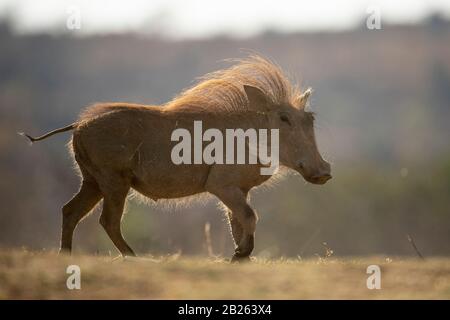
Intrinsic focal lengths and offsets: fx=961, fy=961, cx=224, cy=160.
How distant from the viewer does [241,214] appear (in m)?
8.28

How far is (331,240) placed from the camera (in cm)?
4184

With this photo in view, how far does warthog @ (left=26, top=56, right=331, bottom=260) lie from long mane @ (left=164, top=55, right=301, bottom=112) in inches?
0.5

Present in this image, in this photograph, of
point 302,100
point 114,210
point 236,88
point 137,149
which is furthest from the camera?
point 302,100

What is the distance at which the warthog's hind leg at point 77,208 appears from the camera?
8.69 m

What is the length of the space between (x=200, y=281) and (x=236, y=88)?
2983 mm

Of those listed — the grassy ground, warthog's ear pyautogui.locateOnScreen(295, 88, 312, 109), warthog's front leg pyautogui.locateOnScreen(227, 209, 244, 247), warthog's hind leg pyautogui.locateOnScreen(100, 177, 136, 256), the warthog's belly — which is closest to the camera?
the grassy ground

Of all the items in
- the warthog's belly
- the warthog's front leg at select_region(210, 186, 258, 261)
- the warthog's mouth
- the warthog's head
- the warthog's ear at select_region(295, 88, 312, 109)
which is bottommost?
the warthog's front leg at select_region(210, 186, 258, 261)

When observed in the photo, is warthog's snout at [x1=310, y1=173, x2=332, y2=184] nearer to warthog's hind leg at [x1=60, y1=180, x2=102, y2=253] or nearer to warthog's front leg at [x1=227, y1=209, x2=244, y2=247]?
warthog's front leg at [x1=227, y1=209, x2=244, y2=247]

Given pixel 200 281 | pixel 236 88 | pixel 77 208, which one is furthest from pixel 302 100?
Result: pixel 200 281

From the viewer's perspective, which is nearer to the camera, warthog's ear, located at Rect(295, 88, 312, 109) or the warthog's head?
the warthog's head

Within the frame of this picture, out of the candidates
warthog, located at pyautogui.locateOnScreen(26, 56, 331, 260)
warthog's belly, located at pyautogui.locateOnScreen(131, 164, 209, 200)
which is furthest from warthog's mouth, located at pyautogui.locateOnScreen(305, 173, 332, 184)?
warthog's belly, located at pyautogui.locateOnScreen(131, 164, 209, 200)

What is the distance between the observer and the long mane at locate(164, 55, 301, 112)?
29.5ft

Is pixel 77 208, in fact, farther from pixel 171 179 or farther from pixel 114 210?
pixel 171 179
